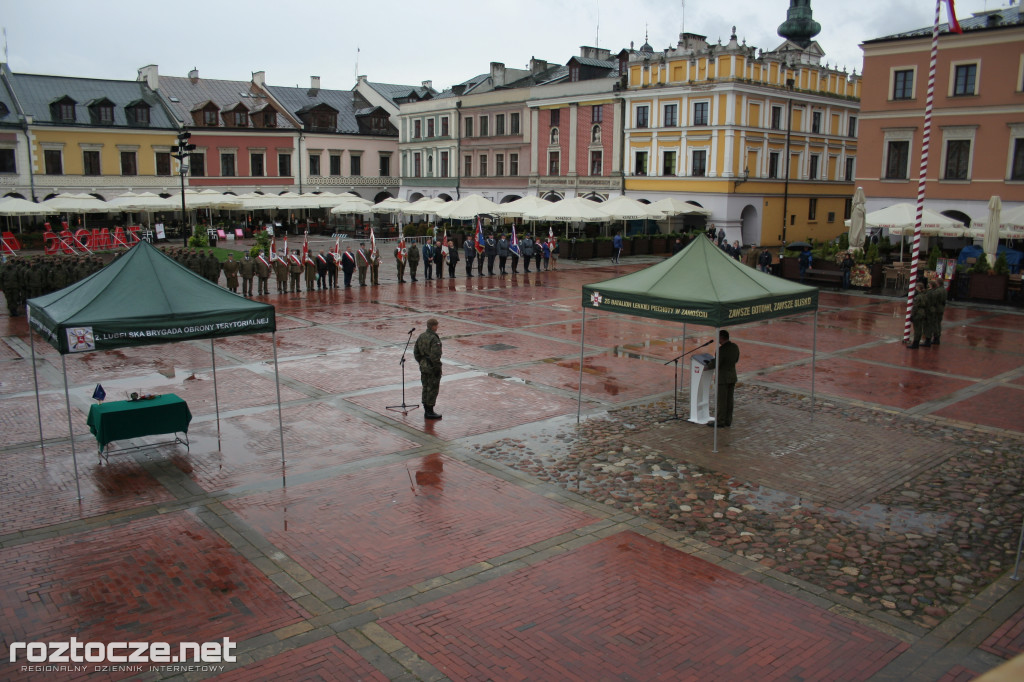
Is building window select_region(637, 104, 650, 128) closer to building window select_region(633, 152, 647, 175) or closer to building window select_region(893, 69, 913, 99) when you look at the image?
building window select_region(633, 152, 647, 175)

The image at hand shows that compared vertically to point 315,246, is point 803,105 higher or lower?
higher

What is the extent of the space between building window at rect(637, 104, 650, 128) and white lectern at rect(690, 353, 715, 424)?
1410 inches

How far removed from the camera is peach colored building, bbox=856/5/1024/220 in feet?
105

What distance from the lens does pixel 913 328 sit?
748 inches

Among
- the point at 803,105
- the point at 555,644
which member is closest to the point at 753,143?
the point at 803,105

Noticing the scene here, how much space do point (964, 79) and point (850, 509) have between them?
1219 inches

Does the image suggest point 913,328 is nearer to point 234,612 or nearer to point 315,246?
point 234,612

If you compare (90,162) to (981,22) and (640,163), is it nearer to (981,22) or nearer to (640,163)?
(640,163)

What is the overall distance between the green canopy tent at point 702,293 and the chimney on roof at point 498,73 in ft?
158

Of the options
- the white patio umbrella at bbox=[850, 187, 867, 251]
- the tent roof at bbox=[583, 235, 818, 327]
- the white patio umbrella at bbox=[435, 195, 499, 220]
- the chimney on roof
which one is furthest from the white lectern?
the chimney on roof

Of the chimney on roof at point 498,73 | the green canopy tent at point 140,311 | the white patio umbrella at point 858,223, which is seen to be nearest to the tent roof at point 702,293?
the green canopy tent at point 140,311

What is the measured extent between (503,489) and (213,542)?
345cm

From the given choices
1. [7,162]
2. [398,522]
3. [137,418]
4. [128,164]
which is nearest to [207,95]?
[128,164]

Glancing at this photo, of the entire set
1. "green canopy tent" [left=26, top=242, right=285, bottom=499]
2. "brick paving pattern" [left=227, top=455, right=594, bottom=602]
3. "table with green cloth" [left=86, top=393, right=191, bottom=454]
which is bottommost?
"brick paving pattern" [left=227, top=455, right=594, bottom=602]
